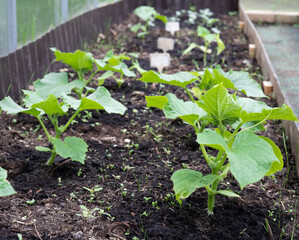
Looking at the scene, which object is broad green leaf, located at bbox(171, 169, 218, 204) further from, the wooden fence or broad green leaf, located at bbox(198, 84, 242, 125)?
the wooden fence

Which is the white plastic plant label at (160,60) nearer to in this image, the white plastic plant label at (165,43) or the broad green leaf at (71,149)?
the white plastic plant label at (165,43)

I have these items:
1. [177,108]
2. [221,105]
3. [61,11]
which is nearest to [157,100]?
[177,108]

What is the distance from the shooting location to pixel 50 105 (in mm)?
1983

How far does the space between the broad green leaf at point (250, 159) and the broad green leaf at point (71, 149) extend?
79 centimetres

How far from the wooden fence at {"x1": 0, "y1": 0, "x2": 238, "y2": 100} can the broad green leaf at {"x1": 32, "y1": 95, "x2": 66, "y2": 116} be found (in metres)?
1.03

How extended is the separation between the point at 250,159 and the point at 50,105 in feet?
3.24

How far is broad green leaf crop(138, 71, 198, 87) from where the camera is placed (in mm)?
2152

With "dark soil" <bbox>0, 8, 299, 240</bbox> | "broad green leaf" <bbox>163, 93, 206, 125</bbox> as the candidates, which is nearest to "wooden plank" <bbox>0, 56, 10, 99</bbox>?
"dark soil" <bbox>0, 8, 299, 240</bbox>

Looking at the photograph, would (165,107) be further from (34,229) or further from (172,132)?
(172,132)

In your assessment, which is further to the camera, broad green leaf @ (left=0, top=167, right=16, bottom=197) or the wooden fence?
the wooden fence

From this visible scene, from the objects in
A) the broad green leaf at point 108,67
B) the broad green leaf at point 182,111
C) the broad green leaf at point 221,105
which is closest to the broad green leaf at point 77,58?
the broad green leaf at point 108,67

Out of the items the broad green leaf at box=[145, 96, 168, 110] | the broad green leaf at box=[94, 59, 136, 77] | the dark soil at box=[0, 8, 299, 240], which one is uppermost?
the broad green leaf at box=[145, 96, 168, 110]

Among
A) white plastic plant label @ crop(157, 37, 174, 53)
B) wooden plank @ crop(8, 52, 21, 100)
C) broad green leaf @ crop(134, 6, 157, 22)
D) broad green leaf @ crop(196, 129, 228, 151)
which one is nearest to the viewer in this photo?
broad green leaf @ crop(196, 129, 228, 151)

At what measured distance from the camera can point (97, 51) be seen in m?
4.29
